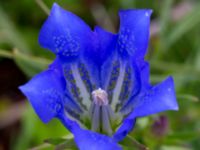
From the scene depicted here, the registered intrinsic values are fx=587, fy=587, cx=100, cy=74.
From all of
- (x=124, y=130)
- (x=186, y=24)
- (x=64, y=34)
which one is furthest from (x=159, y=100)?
(x=186, y=24)

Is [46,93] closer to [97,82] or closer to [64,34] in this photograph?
[64,34]

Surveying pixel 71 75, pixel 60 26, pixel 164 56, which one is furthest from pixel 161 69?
pixel 60 26

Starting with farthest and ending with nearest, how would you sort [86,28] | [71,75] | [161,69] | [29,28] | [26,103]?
[29,28] < [26,103] < [161,69] < [71,75] < [86,28]

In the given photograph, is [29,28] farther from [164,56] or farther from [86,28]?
[86,28]

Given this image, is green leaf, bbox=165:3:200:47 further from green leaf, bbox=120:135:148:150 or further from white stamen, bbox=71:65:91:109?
green leaf, bbox=120:135:148:150

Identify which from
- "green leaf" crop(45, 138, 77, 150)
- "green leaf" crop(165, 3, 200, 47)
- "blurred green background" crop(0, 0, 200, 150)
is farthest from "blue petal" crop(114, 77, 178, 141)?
"green leaf" crop(165, 3, 200, 47)

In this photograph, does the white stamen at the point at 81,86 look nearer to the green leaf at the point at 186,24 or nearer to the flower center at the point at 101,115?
the flower center at the point at 101,115
